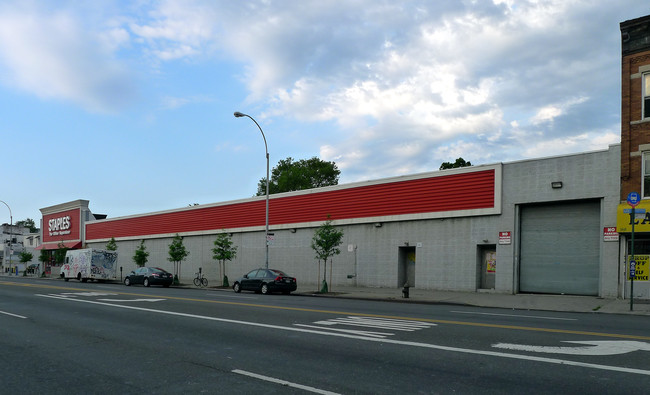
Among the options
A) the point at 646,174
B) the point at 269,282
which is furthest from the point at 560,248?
the point at 269,282

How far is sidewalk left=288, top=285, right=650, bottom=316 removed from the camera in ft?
59.0

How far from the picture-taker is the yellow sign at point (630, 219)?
65.3ft

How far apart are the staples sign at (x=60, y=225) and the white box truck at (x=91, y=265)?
75.1 ft

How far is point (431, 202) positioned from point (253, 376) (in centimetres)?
2180

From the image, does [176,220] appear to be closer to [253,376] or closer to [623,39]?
[623,39]

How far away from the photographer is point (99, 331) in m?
11.7

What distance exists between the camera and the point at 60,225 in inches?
2630

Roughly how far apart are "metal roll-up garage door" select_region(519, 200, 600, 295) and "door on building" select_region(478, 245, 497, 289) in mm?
1486

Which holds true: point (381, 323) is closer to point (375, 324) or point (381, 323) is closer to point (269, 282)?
point (375, 324)

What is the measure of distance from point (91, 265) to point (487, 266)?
30758mm

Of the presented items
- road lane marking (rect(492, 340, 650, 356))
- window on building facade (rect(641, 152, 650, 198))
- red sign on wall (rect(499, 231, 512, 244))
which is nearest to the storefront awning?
red sign on wall (rect(499, 231, 512, 244))

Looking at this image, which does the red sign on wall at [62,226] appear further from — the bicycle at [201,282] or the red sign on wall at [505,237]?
the red sign on wall at [505,237]

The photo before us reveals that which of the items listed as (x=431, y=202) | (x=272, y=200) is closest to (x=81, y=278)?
(x=272, y=200)

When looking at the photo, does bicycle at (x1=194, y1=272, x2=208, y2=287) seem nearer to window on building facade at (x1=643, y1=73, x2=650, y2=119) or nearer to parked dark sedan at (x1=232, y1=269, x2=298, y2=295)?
parked dark sedan at (x1=232, y1=269, x2=298, y2=295)
